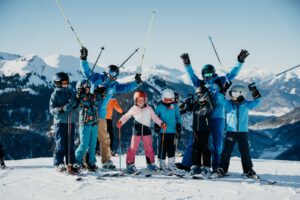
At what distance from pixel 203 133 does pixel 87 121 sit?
2.53 meters

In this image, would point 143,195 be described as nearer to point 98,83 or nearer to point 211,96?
point 211,96

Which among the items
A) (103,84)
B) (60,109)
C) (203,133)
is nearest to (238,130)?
(203,133)

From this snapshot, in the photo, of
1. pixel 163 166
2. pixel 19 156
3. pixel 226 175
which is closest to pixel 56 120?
pixel 163 166

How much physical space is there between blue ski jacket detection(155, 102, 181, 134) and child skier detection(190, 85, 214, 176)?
0.57 meters

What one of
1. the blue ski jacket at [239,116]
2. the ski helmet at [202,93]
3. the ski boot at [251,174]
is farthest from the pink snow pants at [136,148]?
the ski boot at [251,174]

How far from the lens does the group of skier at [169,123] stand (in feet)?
22.0

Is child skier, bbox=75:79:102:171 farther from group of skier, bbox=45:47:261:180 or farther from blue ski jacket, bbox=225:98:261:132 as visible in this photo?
blue ski jacket, bbox=225:98:261:132

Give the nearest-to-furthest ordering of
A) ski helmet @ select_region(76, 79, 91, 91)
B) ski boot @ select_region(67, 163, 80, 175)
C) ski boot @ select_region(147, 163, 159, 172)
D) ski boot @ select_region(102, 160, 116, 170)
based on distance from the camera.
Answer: ski boot @ select_region(67, 163, 80, 175) < ski helmet @ select_region(76, 79, 91, 91) < ski boot @ select_region(147, 163, 159, 172) < ski boot @ select_region(102, 160, 116, 170)

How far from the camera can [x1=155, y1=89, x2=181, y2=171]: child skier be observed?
23.2 ft

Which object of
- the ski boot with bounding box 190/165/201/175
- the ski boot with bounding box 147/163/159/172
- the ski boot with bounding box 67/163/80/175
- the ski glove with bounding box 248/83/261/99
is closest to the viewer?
the ski glove with bounding box 248/83/261/99

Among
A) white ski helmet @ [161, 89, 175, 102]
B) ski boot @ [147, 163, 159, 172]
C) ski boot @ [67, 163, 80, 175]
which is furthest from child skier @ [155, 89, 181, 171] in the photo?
ski boot @ [67, 163, 80, 175]

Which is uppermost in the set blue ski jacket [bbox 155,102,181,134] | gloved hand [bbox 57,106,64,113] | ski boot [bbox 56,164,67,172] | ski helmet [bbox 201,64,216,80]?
ski helmet [bbox 201,64,216,80]

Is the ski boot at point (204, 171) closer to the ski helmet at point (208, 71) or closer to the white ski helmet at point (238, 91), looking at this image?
the white ski helmet at point (238, 91)

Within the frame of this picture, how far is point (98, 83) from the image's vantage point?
7777mm
